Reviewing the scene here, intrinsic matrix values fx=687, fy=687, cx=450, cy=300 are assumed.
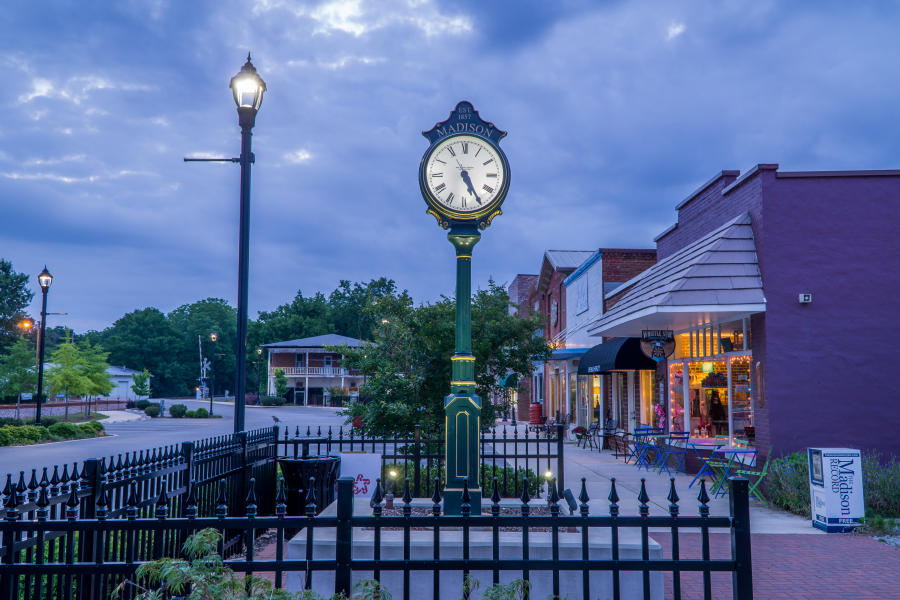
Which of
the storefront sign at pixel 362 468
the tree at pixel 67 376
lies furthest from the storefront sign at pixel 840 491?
the tree at pixel 67 376

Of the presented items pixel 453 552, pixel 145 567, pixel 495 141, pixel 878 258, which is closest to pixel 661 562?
pixel 453 552

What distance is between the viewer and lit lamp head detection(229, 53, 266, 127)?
327 inches

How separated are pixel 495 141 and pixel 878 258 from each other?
28.3 ft

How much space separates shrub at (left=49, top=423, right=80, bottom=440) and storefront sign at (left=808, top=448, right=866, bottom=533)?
1070 inches

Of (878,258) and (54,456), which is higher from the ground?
(878,258)

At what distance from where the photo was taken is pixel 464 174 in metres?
7.17

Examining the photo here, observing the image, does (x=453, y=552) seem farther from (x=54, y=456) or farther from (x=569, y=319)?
(x=569, y=319)

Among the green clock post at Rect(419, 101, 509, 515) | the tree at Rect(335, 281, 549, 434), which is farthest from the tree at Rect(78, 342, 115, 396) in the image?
the green clock post at Rect(419, 101, 509, 515)

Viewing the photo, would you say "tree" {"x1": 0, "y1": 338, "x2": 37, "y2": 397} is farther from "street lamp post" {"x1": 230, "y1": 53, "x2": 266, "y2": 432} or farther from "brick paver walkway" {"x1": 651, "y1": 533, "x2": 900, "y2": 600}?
"brick paver walkway" {"x1": 651, "y1": 533, "x2": 900, "y2": 600}

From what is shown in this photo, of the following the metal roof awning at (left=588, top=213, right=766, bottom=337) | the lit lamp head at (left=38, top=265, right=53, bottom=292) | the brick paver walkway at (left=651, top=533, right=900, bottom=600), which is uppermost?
the lit lamp head at (left=38, top=265, right=53, bottom=292)

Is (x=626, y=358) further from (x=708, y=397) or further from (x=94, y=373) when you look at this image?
(x=94, y=373)

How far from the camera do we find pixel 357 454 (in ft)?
28.5

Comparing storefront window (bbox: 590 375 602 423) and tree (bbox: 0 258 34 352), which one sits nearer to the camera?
storefront window (bbox: 590 375 602 423)

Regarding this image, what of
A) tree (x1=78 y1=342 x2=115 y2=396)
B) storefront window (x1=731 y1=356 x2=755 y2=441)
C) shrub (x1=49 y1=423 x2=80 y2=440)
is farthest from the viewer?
tree (x1=78 y1=342 x2=115 y2=396)
